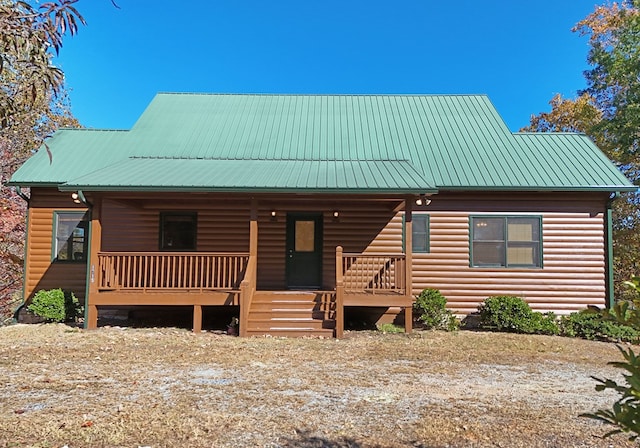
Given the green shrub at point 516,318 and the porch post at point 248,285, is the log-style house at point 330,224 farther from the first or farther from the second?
the green shrub at point 516,318

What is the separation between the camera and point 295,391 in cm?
553

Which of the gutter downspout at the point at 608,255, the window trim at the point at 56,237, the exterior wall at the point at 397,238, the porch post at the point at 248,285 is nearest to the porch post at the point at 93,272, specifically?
the exterior wall at the point at 397,238

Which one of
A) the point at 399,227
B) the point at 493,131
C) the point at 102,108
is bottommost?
the point at 399,227

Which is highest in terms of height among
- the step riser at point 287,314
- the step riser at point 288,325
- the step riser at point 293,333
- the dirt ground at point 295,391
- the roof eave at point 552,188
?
the roof eave at point 552,188

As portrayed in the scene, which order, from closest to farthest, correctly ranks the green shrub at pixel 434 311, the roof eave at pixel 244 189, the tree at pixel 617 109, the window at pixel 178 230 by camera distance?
the roof eave at pixel 244 189 → the green shrub at pixel 434 311 → the window at pixel 178 230 → the tree at pixel 617 109

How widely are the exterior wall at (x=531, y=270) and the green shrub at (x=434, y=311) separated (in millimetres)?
752

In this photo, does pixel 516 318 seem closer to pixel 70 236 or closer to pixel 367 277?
pixel 367 277

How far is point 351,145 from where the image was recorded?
1284cm

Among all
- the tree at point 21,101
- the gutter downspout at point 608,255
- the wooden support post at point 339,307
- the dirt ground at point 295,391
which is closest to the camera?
the tree at point 21,101

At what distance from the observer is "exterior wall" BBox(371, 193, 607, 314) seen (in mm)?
11047

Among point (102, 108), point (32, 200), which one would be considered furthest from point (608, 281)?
point (102, 108)

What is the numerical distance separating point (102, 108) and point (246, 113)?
533 inches

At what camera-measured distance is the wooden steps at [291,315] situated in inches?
365

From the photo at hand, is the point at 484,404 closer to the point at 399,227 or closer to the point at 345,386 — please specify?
the point at 345,386
